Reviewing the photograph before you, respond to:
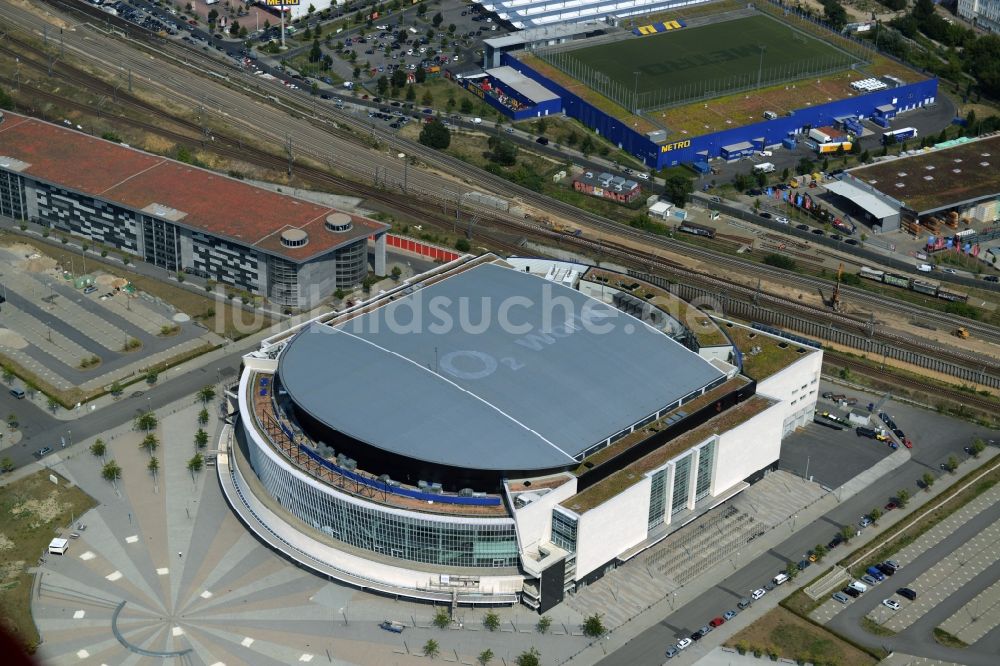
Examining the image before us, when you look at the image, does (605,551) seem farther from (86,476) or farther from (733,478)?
(86,476)

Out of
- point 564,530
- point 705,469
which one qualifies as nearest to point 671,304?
point 705,469

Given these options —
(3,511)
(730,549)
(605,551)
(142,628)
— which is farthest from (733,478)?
(3,511)

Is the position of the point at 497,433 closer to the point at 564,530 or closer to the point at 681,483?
the point at 564,530

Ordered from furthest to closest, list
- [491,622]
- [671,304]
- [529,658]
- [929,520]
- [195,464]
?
1. [671,304]
2. [195,464]
3. [929,520]
4. [491,622]
5. [529,658]

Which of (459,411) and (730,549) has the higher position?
(459,411)

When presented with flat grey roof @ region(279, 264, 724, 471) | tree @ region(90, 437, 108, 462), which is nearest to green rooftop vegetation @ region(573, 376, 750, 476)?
flat grey roof @ region(279, 264, 724, 471)

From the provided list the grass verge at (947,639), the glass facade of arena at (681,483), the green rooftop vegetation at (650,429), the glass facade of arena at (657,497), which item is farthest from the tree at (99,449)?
the grass verge at (947,639)

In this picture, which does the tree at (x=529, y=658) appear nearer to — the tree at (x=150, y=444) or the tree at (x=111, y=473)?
the tree at (x=111, y=473)
